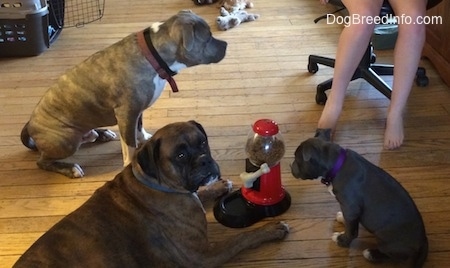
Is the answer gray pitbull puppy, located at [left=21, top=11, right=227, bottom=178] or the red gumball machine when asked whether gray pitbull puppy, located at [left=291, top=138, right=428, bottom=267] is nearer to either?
the red gumball machine

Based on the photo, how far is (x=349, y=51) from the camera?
8.05ft

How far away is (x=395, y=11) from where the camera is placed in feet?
8.02

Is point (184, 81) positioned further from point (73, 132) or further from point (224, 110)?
point (73, 132)

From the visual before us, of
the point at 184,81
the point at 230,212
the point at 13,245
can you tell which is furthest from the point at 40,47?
the point at 230,212

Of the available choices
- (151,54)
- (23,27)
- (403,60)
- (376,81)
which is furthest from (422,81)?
(23,27)

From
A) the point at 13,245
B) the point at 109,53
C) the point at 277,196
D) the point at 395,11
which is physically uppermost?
the point at 395,11

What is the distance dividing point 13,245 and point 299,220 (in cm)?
109

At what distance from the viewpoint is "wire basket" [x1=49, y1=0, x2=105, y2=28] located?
3902 mm

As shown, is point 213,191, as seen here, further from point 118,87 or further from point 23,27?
point 23,27

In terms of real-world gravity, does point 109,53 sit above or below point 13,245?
above

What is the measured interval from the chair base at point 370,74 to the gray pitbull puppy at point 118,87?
713 mm

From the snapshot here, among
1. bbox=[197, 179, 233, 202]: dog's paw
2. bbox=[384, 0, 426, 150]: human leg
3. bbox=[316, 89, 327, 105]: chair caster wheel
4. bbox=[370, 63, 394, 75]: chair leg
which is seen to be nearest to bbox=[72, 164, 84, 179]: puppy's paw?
bbox=[197, 179, 233, 202]: dog's paw

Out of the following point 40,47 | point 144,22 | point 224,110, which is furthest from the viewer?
point 144,22

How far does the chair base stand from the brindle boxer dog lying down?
47.9 inches
